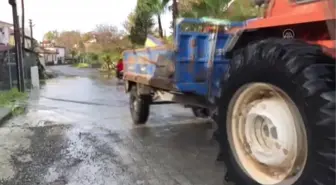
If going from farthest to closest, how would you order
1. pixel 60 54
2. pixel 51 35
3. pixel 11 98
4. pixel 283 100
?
1. pixel 51 35
2. pixel 60 54
3. pixel 11 98
4. pixel 283 100

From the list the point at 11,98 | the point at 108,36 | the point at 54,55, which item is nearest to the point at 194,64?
the point at 11,98

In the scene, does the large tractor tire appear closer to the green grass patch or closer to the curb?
the curb

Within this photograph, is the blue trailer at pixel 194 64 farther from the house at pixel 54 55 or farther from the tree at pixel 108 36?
the house at pixel 54 55

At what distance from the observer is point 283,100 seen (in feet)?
10.7

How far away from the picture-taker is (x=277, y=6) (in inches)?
155

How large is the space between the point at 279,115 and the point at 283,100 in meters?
0.13

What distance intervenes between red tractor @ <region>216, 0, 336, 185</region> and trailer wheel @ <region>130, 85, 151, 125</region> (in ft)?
15.0

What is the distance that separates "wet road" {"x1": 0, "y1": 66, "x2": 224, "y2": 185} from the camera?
5.21 metres

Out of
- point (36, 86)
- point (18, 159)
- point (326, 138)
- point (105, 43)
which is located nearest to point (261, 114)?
point (326, 138)

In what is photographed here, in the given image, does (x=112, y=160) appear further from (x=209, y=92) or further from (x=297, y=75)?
(x=297, y=75)

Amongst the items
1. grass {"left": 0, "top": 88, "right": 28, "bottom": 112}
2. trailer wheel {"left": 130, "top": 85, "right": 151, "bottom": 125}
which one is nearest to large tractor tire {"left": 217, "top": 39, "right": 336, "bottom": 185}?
trailer wheel {"left": 130, "top": 85, "right": 151, "bottom": 125}

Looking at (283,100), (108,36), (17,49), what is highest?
(108,36)

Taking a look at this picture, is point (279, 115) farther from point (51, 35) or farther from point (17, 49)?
point (51, 35)

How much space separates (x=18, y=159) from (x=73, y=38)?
289 feet
